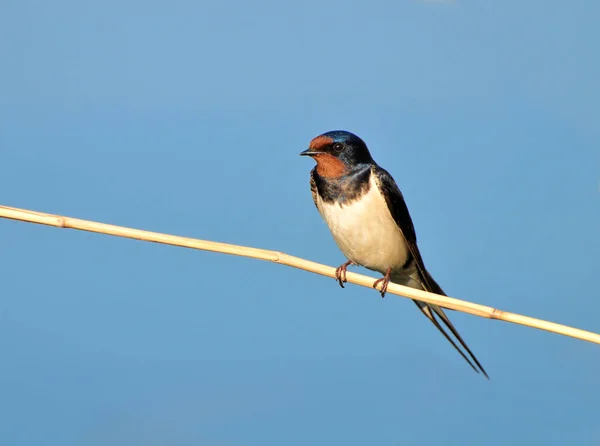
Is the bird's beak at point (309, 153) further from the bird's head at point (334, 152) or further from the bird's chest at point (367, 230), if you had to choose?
the bird's chest at point (367, 230)

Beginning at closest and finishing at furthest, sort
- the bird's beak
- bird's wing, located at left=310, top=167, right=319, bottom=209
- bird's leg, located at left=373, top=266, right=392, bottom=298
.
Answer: bird's leg, located at left=373, top=266, right=392, bottom=298 → the bird's beak → bird's wing, located at left=310, top=167, right=319, bottom=209

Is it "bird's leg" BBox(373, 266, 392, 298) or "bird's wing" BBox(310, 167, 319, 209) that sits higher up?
"bird's wing" BBox(310, 167, 319, 209)

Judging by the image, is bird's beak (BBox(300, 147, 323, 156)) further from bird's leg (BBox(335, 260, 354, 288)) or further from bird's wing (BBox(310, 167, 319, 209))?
bird's leg (BBox(335, 260, 354, 288))

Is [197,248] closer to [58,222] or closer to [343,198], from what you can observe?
[58,222]

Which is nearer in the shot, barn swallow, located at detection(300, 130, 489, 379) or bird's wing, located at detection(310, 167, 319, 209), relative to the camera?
barn swallow, located at detection(300, 130, 489, 379)

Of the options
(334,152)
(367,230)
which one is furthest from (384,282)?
(334,152)

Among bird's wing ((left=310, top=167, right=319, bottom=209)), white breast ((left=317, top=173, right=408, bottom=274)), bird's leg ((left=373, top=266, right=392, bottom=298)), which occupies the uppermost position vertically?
bird's wing ((left=310, top=167, right=319, bottom=209))

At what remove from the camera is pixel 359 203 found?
→ 2.89 m

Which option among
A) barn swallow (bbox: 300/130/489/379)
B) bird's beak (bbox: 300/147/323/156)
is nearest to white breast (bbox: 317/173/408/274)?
barn swallow (bbox: 300/130/489/379)

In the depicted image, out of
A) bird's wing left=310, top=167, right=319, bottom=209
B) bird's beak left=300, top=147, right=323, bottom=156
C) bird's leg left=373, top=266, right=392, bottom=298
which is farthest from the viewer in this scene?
bird's wing left=310, top=167, right=319, bottom=209

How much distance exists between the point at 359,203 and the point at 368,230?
101 millimetres

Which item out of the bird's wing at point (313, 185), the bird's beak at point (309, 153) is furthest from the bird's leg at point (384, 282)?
the bird's beak at point (309, 153)

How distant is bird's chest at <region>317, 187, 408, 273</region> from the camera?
9.50ft

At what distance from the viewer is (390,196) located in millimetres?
2928
